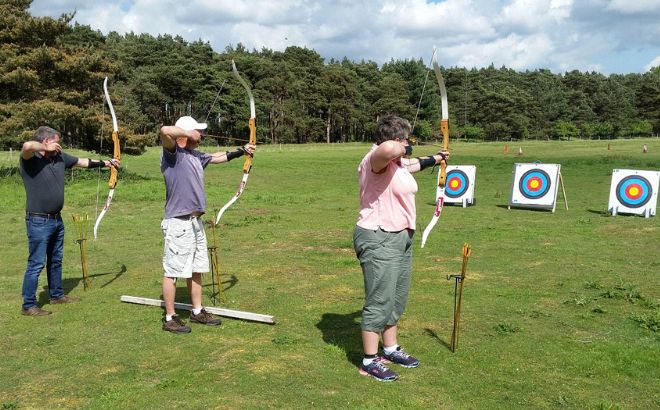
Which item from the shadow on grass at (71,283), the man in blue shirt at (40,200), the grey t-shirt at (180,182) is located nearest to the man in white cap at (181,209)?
the grey t-shirt at (180,182)

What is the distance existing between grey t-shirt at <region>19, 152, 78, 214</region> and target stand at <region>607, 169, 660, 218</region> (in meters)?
11.5

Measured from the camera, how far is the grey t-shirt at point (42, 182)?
211 inches

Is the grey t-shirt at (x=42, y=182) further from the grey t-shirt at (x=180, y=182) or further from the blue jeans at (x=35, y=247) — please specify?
the grey t-shirt at (x=180, y=182)

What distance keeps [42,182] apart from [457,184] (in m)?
11.6

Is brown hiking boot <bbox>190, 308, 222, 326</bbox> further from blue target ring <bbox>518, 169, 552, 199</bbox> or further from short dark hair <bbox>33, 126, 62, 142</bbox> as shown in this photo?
blue target ring <bbox>518, 169, 552, 199</bbox>

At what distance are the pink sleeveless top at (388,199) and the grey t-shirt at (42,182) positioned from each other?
11.0ft

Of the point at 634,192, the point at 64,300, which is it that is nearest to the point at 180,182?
the point at 64,300

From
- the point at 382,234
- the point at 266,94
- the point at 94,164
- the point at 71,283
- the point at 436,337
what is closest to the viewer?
the point at 382,234

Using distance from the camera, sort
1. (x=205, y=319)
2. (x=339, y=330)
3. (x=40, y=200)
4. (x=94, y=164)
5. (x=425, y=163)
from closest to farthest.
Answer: (x=425, y=163), (x=339, y=330), (x=205, y=319), (x=40, y=200), (x=94, y=164)

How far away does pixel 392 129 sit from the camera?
3660mm

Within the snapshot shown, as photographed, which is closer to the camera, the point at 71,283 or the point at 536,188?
the point at 71,283

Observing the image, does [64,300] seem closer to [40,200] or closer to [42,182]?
[40,200]

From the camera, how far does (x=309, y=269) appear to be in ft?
24.5

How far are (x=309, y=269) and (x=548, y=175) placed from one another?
365 inches
